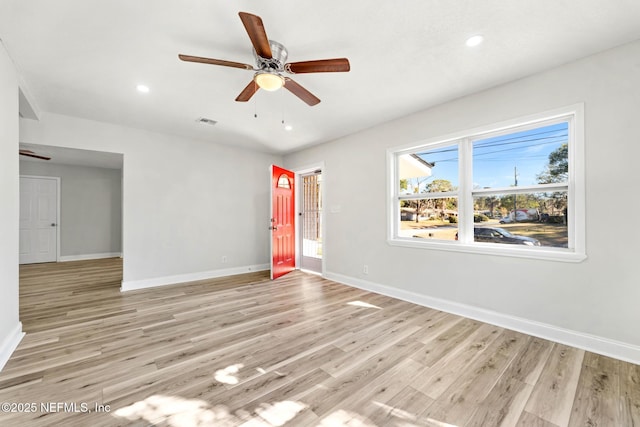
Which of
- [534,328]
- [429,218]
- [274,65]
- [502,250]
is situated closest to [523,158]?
[502,250]

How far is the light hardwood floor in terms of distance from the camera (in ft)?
5.25

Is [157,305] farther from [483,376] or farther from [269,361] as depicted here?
[483,376]

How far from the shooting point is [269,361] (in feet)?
7.14

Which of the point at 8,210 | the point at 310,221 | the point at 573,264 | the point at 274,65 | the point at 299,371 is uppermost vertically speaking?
the point at 274,65

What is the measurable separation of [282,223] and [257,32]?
3.98m

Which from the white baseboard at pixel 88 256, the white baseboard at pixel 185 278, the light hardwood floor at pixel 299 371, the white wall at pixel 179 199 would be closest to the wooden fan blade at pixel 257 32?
the light hardwood floor at pixel 299 371

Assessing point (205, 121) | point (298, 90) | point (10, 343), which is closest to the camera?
point (10, 343)

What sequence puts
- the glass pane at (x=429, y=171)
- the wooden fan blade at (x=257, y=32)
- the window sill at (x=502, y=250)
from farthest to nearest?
the glass pane at (x=429, y=171)
the window sill at (x=502, y=250)
the wooden fan blade at (x=257, y=32)

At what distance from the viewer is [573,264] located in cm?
244

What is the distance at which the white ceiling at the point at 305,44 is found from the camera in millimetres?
1840

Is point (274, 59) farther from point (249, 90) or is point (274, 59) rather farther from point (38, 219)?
point (38, 219)

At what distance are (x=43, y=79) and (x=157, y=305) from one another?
9.35 feet

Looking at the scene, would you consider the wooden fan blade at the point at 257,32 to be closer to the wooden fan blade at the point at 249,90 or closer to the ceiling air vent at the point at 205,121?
the wooden fan blade at the point at 249,90

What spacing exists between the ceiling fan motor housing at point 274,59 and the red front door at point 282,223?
2820 millimetres
